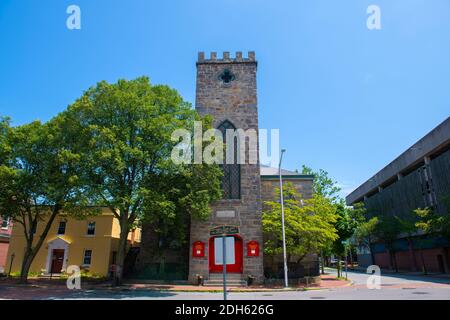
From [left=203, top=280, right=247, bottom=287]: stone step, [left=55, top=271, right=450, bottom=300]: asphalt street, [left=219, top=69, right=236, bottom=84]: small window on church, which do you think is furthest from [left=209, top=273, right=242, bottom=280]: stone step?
[left=219, top=69, right=236, bottom=84]: small window on church

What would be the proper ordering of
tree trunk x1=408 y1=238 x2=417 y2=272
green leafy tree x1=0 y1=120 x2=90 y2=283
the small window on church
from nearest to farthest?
green leafy tree x1=0 y1=120 x2=90 y2=283
the small window on church
tree trunk x1=408 y1=238 x2=417 y2=272

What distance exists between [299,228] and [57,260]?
22.4 meters

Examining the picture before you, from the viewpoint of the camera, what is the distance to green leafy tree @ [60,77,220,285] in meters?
18.8

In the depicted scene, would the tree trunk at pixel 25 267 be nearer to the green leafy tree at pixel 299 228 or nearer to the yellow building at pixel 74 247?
the yellow building at pixel 74 247

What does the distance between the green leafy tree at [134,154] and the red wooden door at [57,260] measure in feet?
38.3

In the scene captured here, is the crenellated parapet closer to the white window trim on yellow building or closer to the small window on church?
the small window on church

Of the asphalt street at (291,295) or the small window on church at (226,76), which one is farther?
the small window on church at (226,76)

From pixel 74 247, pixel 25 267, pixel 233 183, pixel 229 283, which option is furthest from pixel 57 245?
pixel 233 183

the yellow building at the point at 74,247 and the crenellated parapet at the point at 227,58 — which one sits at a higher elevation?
the crenellated parapet at the point at 227,58

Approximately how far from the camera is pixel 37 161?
72.3ft

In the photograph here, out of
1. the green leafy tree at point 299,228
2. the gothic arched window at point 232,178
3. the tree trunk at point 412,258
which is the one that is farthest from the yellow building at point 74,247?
the tree trunk at point 412,258

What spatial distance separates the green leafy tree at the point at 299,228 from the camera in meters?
22.9

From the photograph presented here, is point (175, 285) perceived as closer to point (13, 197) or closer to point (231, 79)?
point (13, 197)
